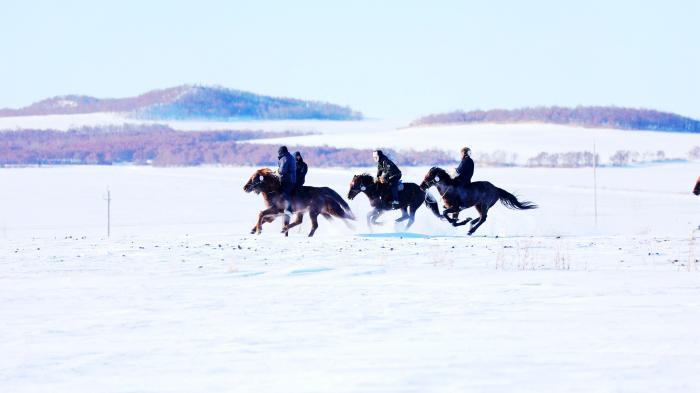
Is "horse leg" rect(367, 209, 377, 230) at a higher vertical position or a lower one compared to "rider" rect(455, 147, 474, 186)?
lower

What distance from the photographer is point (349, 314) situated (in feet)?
37.6

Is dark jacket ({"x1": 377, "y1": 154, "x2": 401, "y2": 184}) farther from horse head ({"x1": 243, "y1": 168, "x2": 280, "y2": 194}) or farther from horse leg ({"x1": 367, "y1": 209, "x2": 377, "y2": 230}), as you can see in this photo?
horse head ({"x1": 243, "y1": 168, "x2": 280, "y2": 194})

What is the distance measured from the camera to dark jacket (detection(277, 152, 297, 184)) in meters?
22.9

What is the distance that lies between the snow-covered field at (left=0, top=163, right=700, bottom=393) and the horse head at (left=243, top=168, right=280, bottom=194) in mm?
1300

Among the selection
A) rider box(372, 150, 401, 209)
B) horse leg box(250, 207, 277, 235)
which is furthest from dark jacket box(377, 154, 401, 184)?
horse leg box(250, 207, 277, 235)

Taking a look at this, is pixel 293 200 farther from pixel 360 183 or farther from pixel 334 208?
pixel 360 183

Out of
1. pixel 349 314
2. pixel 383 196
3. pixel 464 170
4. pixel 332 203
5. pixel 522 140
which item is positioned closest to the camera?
pixel 349 314

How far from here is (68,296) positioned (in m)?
13.3

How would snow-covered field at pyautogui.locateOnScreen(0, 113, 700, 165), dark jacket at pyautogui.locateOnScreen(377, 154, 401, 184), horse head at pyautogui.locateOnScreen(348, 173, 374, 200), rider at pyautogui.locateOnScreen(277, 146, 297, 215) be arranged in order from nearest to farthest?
rider at pyautogui.locateOnScreen(277, 146, 297, 215) → horse head at pyautogui.locateOnScreen(348, 173, 374, 200) → dark jacket at pyautogui.locateOnScreen(377, 154, 401, 184) → snow-covered field at pyautogui.locateOnScreen(0, 113, 700, 165)

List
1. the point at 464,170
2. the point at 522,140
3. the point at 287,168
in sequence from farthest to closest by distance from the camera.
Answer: the point at 522,140 < the point at 464,170 < the point at 287,168

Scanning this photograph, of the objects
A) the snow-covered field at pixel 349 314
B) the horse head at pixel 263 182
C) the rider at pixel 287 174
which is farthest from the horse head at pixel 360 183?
the snow-covered field at pixel 349 314

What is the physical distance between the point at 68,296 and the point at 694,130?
137304 millimetres

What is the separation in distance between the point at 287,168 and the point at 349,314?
38.3 feet

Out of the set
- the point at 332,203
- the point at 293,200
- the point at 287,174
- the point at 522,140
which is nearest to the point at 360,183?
the point at 332,203
